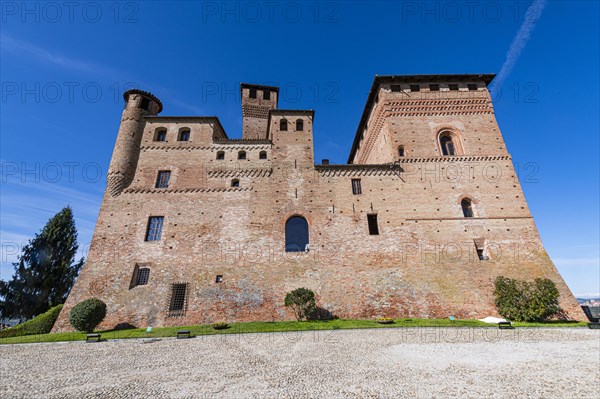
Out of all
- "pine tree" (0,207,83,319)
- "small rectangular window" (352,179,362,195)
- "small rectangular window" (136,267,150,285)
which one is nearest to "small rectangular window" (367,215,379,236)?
"small rectangular window" (352,179,362,195)

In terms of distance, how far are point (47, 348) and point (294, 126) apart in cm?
1930

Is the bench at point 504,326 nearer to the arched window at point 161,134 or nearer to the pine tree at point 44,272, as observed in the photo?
the arched window at point 161,134

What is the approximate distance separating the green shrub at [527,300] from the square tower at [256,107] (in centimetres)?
2224

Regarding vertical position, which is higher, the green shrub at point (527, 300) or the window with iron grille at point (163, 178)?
the window with iron grille at point (163, 178)

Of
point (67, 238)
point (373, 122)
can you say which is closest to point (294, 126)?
point (373, 122)

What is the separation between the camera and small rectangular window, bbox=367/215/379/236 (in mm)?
18641

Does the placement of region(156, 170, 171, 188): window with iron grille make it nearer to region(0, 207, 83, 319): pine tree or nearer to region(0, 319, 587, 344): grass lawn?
region(0, 319, 587, 344): grass lawn

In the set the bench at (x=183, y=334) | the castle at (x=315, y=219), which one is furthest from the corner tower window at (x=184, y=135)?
the bench at (x=183, y=334)

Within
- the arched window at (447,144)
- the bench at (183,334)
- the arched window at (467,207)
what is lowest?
the bench at (183,334)

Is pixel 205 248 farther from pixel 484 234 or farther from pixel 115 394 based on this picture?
pixel 484 234

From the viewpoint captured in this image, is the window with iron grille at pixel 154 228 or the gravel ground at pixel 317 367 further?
the window with iron grille at pixel 154 228

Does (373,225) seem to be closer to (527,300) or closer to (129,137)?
(527,300)

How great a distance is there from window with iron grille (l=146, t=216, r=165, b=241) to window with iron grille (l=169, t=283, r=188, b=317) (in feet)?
12.4

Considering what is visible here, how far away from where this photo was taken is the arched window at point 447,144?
21.0 metres
